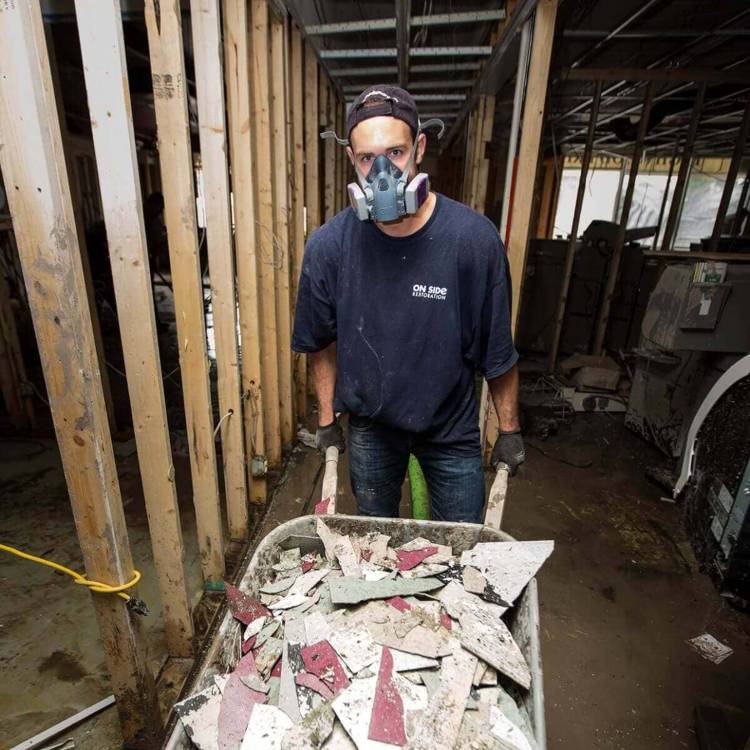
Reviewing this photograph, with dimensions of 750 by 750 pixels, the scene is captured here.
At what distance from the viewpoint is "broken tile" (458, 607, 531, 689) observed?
0.83 metres

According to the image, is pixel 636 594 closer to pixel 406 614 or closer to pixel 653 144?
pixel 406 614

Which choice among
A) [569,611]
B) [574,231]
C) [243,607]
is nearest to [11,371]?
[243,607]

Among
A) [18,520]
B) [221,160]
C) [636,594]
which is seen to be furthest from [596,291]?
[18,520]

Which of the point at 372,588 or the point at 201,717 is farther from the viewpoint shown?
the point at 372,588

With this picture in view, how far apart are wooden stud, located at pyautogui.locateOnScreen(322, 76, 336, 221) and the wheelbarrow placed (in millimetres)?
2925

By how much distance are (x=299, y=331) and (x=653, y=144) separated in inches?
373

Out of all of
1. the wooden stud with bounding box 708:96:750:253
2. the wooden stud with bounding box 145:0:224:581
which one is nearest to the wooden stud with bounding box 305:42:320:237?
the wooden stud with bounding box 145:0:224:581

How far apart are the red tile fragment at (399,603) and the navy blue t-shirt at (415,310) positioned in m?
0.53

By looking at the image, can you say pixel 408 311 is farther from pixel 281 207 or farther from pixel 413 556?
pixel 281 207

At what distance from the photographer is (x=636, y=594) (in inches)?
81.9

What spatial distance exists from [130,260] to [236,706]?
1.04 metres

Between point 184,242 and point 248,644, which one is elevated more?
point 184,242

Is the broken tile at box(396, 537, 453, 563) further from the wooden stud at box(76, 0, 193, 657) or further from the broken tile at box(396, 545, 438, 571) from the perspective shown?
the wooden stud at box(76, 0, 193, 657)

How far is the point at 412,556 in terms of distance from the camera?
3.54ft
